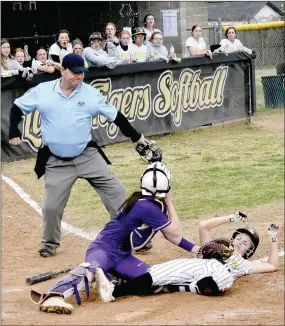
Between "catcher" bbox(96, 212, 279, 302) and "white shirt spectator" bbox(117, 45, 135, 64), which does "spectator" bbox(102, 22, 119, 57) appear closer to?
"white shirt spectator" bbox(117, 45, 135, 64)

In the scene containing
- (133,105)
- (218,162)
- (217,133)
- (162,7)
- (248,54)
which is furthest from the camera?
(162,7)

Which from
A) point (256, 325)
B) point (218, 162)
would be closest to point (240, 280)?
point (256, 325)

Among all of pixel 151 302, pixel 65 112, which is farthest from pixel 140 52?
pixel 151 302

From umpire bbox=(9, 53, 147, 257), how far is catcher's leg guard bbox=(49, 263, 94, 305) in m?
1.86

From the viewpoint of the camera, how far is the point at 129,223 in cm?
778

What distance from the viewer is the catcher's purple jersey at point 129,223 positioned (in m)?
7.69

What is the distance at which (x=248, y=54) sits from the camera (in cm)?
1908

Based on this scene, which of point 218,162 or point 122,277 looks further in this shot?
point 218,162

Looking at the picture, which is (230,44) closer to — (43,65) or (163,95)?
(163,95)

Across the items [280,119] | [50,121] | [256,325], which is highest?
[50,121]

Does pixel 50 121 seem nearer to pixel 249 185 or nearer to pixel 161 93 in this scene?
pixel 249 185

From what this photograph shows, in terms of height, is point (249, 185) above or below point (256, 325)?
below

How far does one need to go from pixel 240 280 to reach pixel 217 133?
33.1 ft

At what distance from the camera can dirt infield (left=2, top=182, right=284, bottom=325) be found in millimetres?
6633
